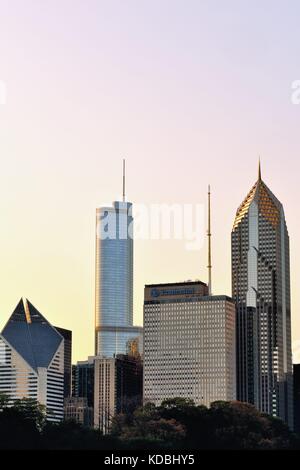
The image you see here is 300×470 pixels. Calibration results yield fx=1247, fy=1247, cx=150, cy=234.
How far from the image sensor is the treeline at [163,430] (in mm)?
133000

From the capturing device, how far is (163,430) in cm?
16162

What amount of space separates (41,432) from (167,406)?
4673cm

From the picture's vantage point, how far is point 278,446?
6678 inches

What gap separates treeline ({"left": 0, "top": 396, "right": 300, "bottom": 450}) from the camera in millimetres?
133000
